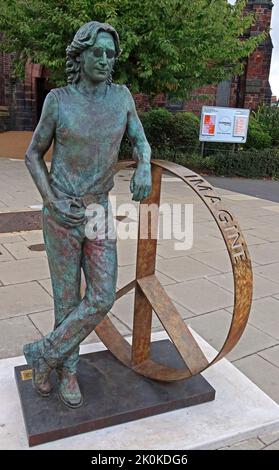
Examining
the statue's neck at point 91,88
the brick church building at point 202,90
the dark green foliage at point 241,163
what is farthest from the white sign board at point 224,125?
the statue's neck at point 91,88

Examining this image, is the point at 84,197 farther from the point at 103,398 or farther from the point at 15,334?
the point at 15,334

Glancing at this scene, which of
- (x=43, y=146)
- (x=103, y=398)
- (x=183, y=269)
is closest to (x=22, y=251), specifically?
(x=183, y=269)

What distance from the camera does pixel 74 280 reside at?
2418 mm

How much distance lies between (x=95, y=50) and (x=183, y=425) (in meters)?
2.03

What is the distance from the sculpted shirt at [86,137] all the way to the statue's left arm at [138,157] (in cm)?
6

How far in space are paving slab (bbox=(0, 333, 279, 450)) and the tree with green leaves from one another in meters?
9.17

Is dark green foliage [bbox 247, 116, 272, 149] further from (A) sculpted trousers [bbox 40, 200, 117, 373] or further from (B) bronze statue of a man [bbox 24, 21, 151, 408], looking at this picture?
(A) sculpted trousers [bbox 40, 200, 117, 373]

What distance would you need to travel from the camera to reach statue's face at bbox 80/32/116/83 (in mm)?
2111

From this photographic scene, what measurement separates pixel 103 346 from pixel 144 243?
100 cm

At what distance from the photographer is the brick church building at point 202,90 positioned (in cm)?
1983

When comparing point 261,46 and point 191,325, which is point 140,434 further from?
point 261,46

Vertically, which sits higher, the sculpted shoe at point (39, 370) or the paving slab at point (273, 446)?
the sculpted shoe at point (39, 370)

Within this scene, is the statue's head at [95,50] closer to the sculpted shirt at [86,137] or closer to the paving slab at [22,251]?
the sculpted shirt at [86,137]

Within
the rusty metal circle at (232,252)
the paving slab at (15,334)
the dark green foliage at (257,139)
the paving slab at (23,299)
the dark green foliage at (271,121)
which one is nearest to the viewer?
the rusty metal circle at (232,252)
